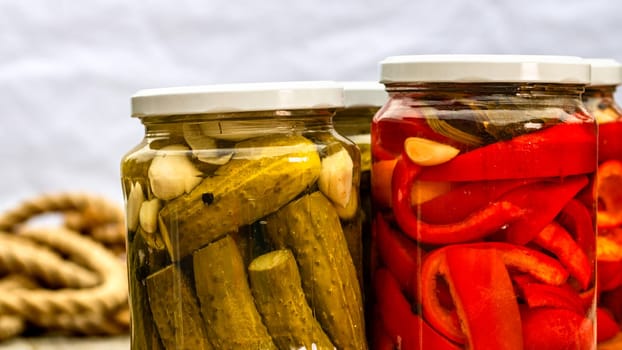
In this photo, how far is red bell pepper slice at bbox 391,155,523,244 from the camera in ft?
1.96

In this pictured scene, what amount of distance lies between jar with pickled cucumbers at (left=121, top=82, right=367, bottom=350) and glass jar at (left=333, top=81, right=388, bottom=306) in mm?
100

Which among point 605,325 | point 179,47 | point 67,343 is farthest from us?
point 179,47

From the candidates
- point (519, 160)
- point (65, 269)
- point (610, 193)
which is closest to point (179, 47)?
point (65, 269)

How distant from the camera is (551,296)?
62 cm

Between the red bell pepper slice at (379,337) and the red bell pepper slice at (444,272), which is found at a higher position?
the red bell pepper slice at (444,272)

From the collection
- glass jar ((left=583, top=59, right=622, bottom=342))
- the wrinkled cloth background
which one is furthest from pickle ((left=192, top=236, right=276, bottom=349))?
the wrinkled cloth background

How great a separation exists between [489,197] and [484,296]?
0.07 metres

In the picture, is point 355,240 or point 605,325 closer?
point 355,240

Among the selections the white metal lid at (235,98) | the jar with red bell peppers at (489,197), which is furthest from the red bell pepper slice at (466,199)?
the white metal lid at (235,98)

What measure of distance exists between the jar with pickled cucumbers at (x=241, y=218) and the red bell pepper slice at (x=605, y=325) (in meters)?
0.25

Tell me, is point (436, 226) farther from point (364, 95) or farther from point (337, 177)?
point (364, 95)

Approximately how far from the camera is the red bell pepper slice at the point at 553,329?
611mm

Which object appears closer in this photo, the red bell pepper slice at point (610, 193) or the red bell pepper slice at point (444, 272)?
the red bell pepper slice at point (444, 272)

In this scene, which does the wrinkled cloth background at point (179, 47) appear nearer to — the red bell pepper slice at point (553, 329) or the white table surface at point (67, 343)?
the white table surface at point (67, 343)
